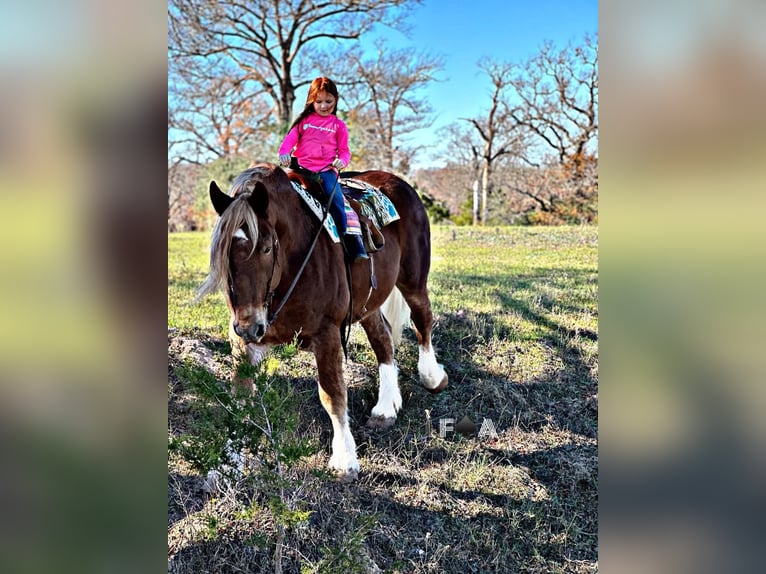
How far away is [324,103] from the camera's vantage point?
9.30ft

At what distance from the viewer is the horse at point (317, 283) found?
208 centimetres

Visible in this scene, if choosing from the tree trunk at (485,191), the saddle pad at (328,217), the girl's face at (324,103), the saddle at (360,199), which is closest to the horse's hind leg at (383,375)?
the saddle at (360,199)

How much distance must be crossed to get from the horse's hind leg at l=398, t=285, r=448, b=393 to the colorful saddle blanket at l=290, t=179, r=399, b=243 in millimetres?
711

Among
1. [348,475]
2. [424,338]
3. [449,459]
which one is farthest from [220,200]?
[424,338]

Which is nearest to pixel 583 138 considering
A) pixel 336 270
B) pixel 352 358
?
pixel 352 358

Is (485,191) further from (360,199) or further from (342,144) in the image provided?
(342,144)

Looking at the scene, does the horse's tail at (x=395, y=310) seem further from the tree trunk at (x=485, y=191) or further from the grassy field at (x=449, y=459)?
the tree trunk at (x=485, y=191)

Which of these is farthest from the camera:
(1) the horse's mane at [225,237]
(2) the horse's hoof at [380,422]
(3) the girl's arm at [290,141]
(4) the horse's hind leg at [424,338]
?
(4) the horse's hind leg at [424,338]

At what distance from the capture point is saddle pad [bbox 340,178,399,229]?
10.7 feet

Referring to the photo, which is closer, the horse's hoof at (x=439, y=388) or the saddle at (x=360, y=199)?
the saddle at (x=360, y=199)

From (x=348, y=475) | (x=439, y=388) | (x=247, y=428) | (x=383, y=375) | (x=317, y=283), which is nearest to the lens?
(x=247, y=428)

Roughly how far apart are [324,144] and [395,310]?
1502 mm

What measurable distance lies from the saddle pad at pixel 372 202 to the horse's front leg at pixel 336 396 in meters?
0.88
